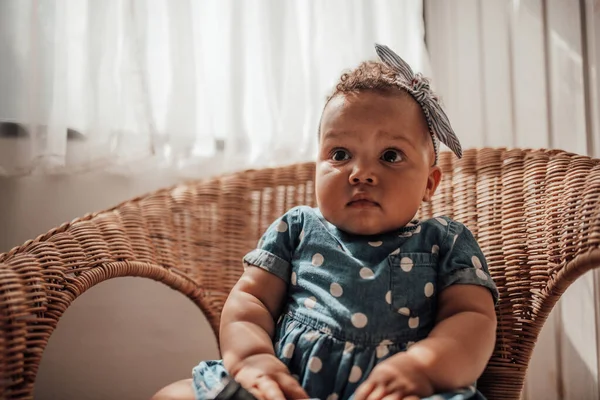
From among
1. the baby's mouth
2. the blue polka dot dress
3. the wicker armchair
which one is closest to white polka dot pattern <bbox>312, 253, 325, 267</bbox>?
the blue polka dot dress

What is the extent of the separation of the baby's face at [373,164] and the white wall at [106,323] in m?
0.64

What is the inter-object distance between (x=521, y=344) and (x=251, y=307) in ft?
1.66

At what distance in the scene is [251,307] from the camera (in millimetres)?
952

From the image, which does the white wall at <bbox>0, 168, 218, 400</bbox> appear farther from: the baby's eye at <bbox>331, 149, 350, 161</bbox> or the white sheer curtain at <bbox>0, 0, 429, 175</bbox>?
the baby's eye at <bbox>331, 149, 350, 161</bbox>

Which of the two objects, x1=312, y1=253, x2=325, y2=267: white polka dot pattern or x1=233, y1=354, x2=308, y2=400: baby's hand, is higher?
x1=312, y1=253, x2=325, y2=267: white polka dot pattern

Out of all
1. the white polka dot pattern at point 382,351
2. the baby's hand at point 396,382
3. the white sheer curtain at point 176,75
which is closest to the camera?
the baby's hand at point 396,382

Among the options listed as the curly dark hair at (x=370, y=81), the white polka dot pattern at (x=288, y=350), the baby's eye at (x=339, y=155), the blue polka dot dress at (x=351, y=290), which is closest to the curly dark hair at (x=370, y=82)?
the curly dark hair at (x=370, y=81)

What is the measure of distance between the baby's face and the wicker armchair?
229 millimetres

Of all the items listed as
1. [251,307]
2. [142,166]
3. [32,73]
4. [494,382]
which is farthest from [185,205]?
[494,382]

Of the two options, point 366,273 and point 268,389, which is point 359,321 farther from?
point 268,389

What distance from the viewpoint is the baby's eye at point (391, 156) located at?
0.98 metres

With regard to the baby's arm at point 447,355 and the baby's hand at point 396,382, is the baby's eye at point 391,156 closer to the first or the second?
the baby's arm at point 447,355

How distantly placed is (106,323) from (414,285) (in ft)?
2.88

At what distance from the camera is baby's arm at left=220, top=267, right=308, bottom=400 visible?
799 millimetres
